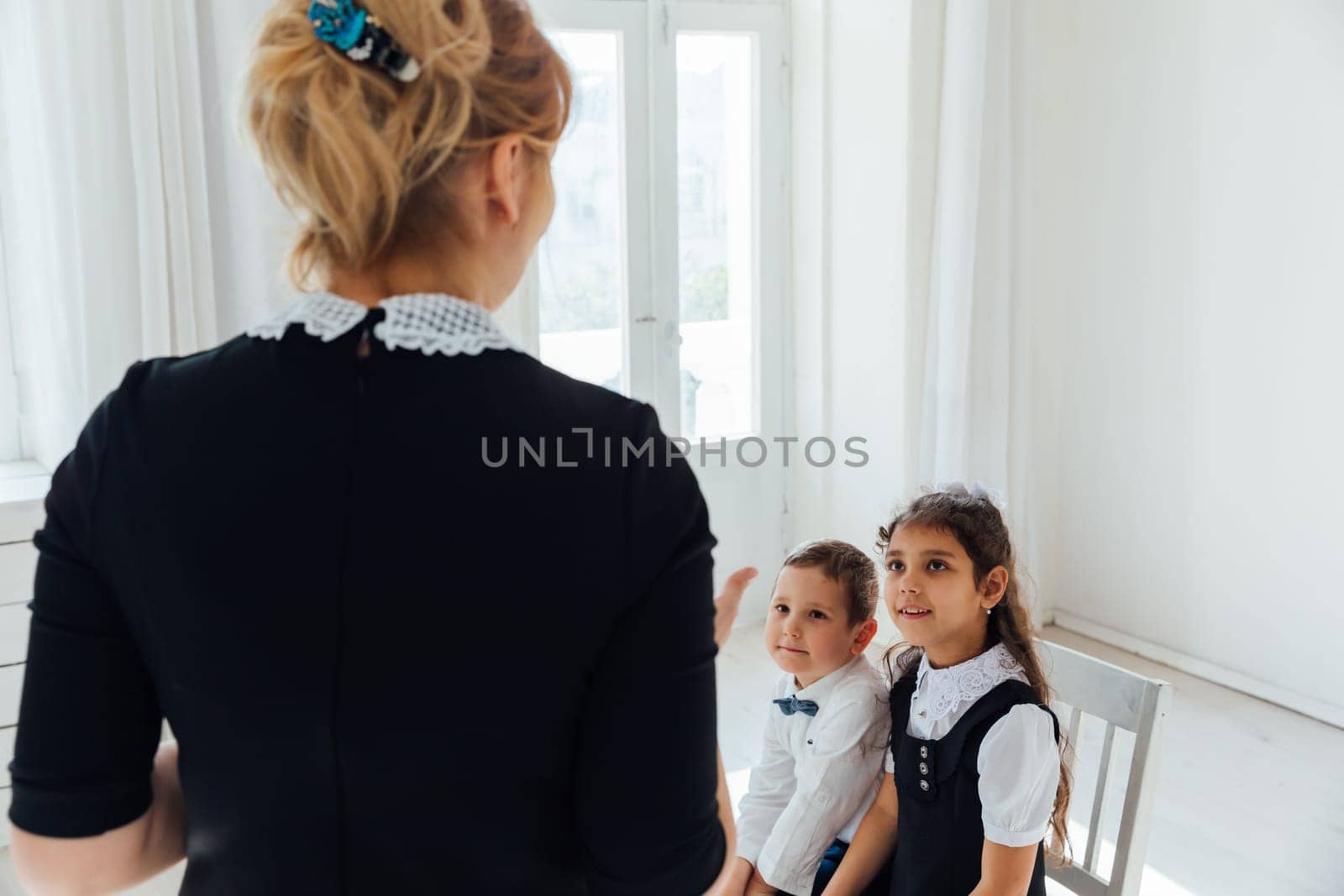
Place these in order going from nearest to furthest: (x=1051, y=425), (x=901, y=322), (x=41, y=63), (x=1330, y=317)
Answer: (x=41, y=63), (x=1330, y=317), (x=901, y=322), (x=1051, y=425)

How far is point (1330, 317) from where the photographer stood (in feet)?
10.2

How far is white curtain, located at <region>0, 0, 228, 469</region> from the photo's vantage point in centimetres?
263

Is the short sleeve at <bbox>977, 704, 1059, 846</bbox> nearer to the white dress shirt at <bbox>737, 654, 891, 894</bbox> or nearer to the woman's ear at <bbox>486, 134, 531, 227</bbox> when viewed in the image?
the white dress shirt at <bbox>737, 654, 891, 894</bbox>

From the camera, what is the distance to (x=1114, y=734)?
1.52 meters

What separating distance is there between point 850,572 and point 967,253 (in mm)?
2039

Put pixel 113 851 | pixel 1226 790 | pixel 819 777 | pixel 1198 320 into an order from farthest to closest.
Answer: pixel 1198 320 → pixel 1226 790 → pixel 819 777 → pixel 113 851

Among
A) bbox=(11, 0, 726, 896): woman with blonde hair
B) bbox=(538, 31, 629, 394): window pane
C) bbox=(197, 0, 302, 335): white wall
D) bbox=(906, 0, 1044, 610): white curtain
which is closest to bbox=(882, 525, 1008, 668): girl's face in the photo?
bbox=(11, 0, 726, 896): woman with blonde hair

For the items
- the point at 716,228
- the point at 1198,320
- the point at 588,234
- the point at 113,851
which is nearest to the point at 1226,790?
the point at 1198,320

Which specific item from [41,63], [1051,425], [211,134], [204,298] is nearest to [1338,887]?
[1051,425]

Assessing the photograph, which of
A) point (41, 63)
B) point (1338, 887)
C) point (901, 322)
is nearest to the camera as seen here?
point (1338, 887)

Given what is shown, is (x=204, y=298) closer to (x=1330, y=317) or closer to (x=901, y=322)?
(x=901, y=322)

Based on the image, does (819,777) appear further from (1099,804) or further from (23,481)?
(23,481)

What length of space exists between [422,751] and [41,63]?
8.21 feet

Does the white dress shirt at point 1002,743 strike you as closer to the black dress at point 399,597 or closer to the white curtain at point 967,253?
the black dress at point 399,597
